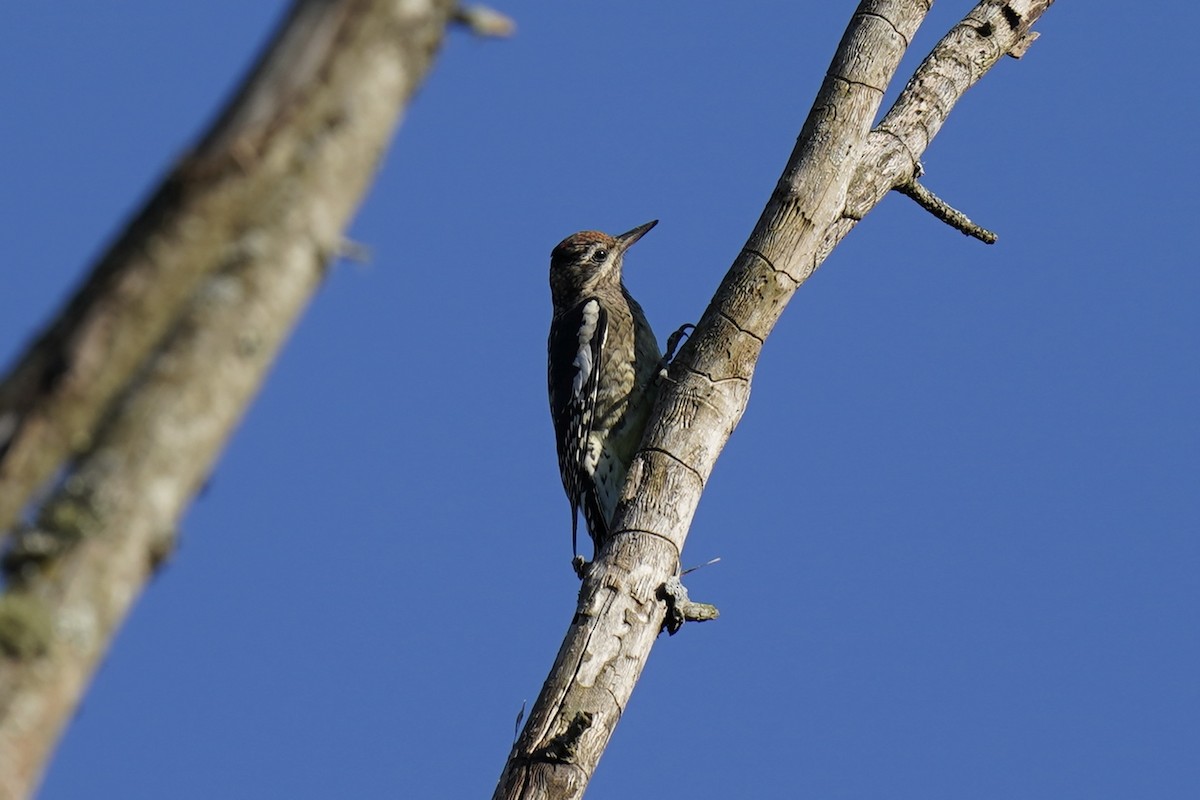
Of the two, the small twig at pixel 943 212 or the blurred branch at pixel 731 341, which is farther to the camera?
the small twig at pixel 943 212

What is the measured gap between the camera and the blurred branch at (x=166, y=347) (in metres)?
1.81

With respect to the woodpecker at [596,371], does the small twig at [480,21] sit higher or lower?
lower

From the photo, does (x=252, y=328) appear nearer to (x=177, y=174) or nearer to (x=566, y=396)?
(x=177, y=174)

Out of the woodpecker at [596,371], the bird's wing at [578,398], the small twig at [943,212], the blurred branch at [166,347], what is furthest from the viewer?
the bird's wing at [578,398]

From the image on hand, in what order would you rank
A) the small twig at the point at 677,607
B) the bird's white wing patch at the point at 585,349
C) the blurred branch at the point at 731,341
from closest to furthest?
the blurred branch at the point at 731,341 → the small twig at the point at 677,607 → the bird's white wing patch at the point at 585,349

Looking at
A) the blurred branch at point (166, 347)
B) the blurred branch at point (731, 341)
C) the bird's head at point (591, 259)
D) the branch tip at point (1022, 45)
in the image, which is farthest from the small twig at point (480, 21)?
the bird's head at point (591, 259)

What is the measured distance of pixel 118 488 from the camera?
6.12 ft

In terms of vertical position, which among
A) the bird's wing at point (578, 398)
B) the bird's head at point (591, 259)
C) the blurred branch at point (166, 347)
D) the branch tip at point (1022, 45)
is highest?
the branch tip at point (1022, 45)

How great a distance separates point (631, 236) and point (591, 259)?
0.29 m

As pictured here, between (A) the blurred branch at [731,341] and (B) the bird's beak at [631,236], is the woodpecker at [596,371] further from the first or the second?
(A) the blurred branch at [731,341]

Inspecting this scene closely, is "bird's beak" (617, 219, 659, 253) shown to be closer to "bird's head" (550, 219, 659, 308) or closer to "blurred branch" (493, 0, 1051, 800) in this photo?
"bird's head" (550, 219, 659, 308)

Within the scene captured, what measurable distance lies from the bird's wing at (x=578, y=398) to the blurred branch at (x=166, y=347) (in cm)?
513

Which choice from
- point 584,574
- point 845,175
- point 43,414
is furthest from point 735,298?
point 43,414

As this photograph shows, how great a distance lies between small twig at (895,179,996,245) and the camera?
20.3 ft
